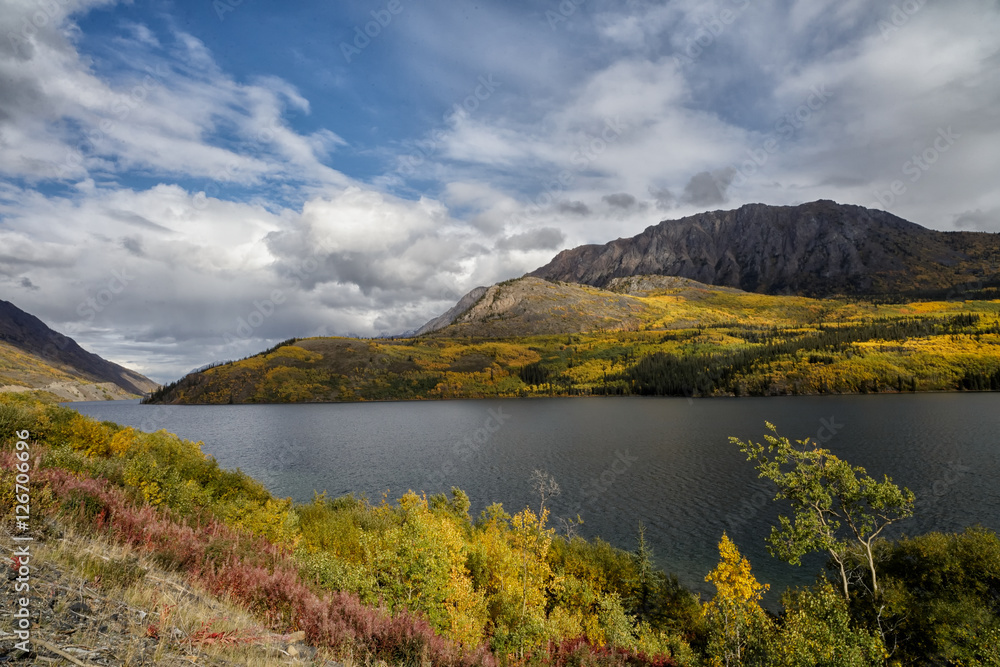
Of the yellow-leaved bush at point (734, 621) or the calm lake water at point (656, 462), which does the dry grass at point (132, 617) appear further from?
the calm lake water at point (656, 462)

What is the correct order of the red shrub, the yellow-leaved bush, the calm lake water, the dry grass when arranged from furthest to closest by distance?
the calm lake water → the yellow-leaved bush → the red shrub → the dry grass

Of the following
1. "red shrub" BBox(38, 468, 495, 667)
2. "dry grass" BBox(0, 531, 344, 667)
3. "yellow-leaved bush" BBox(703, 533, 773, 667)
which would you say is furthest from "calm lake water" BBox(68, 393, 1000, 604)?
"dry grass" BBox(0, 531, 344, 667)

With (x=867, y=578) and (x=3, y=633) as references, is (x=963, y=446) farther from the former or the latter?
(x=3, y=633)

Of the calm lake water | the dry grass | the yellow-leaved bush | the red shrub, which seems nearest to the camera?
the dry grass

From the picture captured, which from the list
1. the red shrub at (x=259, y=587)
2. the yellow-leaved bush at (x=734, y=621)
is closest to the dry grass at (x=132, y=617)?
the red shrub at (x=259, y=587)

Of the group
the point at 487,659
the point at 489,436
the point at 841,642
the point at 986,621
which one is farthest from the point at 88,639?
the point at 489,436

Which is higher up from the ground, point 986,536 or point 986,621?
point 986,536

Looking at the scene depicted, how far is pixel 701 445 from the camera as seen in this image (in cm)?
7694

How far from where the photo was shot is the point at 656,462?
6481 centimetres

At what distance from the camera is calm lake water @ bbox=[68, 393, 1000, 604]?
39.8m

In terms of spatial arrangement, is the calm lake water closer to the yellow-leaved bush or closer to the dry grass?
the yellow-leaved bush

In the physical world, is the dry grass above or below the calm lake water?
above

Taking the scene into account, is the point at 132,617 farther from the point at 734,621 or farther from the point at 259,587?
the point at 734,621

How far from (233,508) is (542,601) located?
16.4 m
